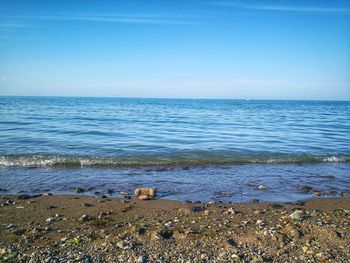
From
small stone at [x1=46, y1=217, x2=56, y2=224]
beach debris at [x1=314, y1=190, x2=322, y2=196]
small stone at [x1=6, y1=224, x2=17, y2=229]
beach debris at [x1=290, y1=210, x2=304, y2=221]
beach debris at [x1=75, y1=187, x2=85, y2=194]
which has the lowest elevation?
beach debris at [x1=314, y1=190, x2=322, y2=196]

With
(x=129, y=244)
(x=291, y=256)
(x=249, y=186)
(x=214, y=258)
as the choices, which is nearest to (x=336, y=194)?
(x=249, y=186)

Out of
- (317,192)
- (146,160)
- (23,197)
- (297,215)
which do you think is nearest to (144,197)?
(23,197)

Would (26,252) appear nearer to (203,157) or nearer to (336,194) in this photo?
(336,194)

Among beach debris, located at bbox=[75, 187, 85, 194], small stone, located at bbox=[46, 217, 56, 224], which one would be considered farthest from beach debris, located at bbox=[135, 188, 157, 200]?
small stone, located at bbox=[46, 217, 56, 224]

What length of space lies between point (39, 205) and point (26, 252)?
299 cm

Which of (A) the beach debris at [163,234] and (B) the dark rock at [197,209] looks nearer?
(A) the beach debris at [163,234]

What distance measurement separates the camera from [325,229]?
6.62m

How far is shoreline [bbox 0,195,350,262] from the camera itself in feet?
18.1

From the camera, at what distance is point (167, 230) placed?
6.64 m

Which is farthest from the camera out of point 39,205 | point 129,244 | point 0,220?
point 39,205

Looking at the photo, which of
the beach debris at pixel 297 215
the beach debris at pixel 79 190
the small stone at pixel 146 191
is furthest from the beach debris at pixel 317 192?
the beach debris at pixel 79 190

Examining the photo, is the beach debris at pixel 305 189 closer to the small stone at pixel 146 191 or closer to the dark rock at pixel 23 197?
the small stone at pixel 146 191

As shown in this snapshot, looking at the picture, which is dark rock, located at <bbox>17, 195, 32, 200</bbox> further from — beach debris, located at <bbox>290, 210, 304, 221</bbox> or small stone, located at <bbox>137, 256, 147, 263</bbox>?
beach debris, located at <bbox>290, 210, 304, 221</bbox>

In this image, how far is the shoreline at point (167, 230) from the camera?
550 cm
